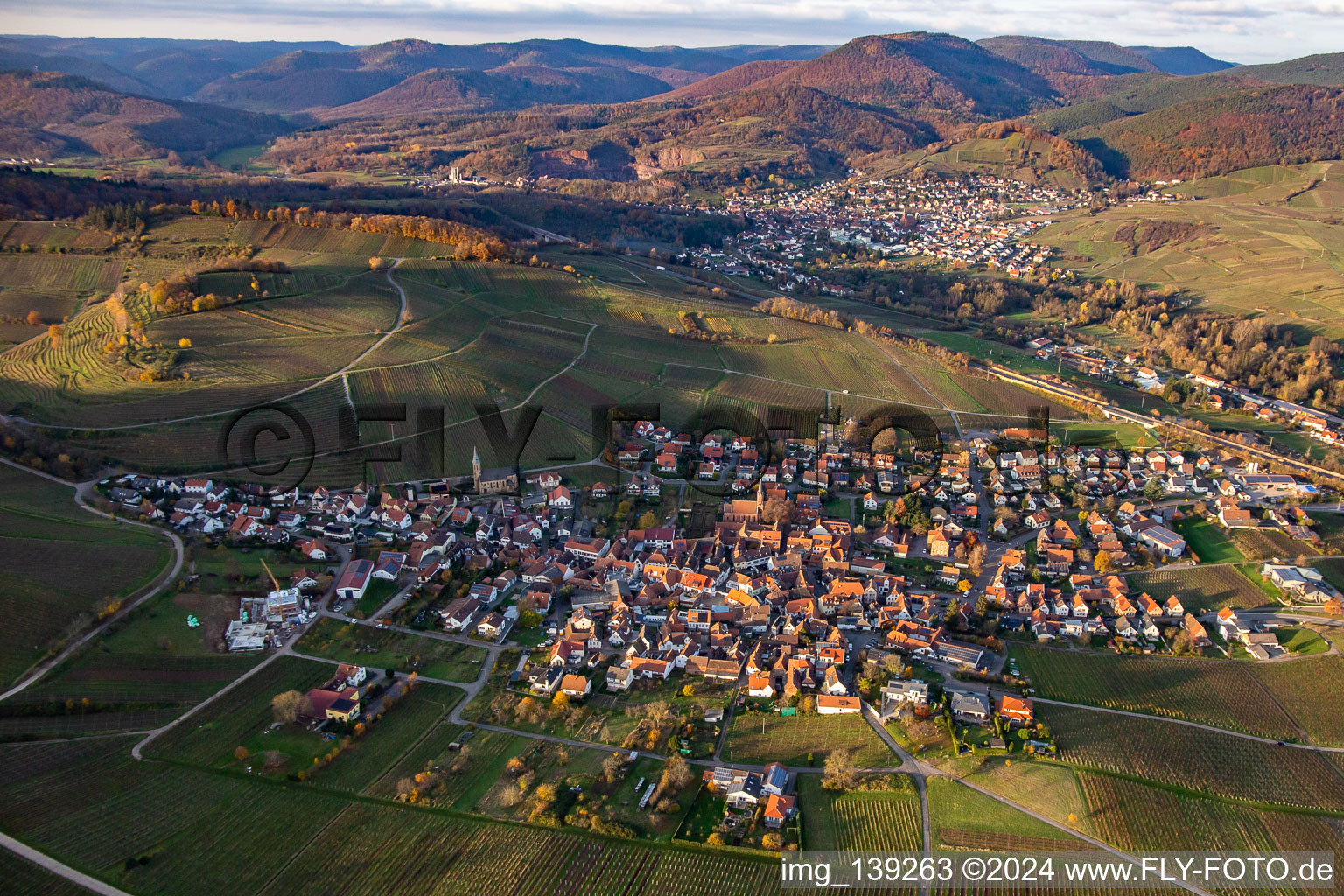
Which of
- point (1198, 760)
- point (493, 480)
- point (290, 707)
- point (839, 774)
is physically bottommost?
point (290, 707)

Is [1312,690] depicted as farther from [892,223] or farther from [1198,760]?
[892,223]

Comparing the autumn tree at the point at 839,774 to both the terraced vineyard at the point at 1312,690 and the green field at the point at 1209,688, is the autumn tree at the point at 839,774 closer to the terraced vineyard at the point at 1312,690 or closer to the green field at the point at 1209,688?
the green field at the point at 1209,688

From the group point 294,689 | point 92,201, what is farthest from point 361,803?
point 92,201

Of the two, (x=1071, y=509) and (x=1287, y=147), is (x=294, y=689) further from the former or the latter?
(x=1287, y=147)

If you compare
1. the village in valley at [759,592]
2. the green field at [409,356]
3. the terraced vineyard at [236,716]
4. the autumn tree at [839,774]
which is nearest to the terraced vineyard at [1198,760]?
the village in valley at [759,592]

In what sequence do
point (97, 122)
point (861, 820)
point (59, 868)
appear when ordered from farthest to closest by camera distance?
point (97, 122) < point (861, 820) < point (59, 868)

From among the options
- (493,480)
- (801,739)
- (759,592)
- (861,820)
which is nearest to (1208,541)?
(759,592)

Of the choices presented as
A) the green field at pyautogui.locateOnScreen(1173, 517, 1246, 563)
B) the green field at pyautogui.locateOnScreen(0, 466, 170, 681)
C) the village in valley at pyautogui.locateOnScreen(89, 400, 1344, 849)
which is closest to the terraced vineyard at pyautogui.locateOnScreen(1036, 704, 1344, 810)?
the village in valley at pyautogui.locateOnScreen(89, 400, 1344, 849)

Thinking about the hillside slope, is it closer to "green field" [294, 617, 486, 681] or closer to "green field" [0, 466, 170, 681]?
"green field" [0, 466, 170, 681]
